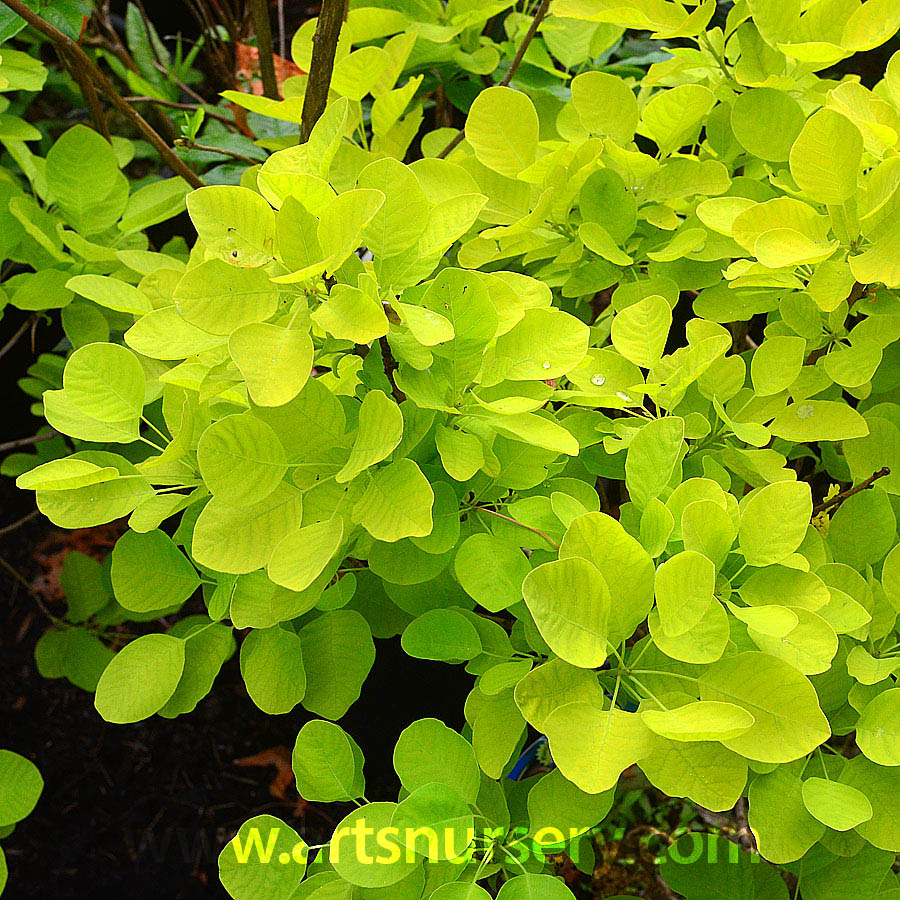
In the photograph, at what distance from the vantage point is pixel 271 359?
0.45 m

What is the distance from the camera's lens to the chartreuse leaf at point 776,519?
1.68 ft

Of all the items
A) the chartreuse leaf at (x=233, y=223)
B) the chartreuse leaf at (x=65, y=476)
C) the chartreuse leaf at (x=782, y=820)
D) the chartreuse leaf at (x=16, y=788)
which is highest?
the chartreuse leaf at (x=233, y=223)

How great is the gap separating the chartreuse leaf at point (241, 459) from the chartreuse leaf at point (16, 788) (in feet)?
1.60

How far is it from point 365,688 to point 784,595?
705 millimetres

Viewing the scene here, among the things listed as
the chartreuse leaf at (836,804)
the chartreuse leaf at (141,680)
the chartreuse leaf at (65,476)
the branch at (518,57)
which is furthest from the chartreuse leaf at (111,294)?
the chartreuse leaf at (836,804)

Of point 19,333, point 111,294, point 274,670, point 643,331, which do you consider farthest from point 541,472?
point 19,333

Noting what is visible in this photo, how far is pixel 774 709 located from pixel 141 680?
44 centimetres

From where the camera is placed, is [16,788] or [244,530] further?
[16,788]

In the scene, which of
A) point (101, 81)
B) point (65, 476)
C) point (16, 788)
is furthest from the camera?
point (101, 81)

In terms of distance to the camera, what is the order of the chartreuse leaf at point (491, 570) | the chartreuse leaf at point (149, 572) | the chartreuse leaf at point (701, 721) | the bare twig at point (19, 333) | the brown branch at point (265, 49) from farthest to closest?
1. the bare twig at point (19, 333)
2. the brown branch at point (265, 49)
3. the chartreuse leaf at point (149, 572)
4. the chartreuse leaf at point (491, 570)
5. the chartreuse leaf at point (701, 721)

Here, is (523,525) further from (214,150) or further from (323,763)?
(214,150)

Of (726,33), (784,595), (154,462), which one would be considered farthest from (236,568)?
(726,33)

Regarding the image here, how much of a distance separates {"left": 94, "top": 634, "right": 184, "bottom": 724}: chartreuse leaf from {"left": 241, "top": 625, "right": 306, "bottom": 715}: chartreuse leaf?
6cm

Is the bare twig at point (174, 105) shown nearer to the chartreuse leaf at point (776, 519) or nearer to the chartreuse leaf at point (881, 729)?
the chartreuse leaf at point (776, 519)
